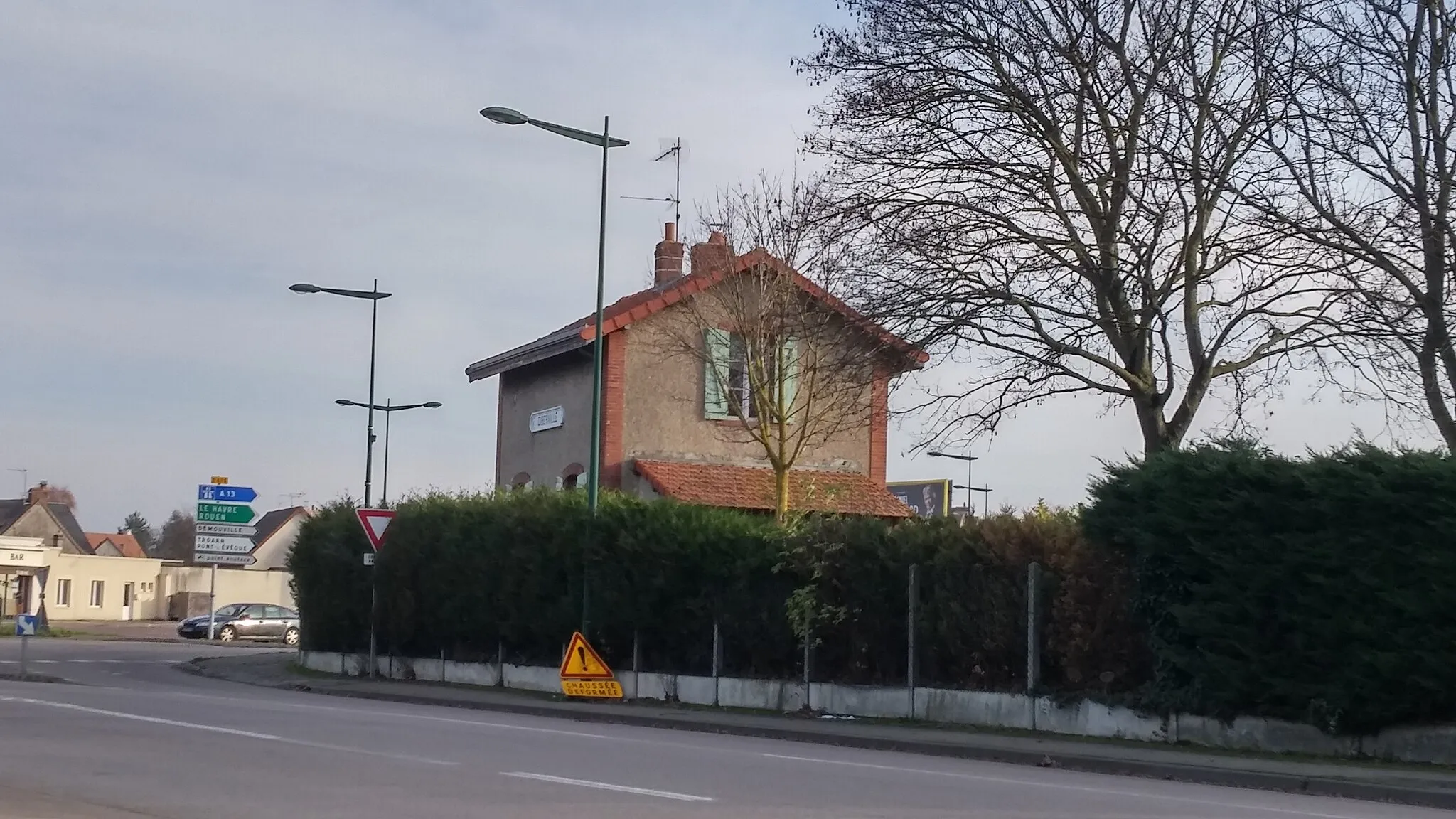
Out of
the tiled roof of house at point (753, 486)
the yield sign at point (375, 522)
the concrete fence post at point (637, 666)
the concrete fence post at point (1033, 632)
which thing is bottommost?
the concrete fence post at point (637, 666)

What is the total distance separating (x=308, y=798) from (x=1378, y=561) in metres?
→ 10.6

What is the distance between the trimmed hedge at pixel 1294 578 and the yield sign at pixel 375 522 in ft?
46.9

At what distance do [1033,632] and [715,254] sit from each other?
15.2 metres

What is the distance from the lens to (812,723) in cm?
2058

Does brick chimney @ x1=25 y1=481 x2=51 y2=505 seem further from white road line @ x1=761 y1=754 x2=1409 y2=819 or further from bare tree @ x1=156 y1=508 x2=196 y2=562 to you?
white road line @ x1=761 y1=754 x2=1409 y2=819

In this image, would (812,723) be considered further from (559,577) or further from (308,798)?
(308,798)

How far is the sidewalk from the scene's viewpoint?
1426 centimetres

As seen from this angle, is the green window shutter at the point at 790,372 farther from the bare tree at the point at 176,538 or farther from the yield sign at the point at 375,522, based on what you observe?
the bare tree at the point at 176,538

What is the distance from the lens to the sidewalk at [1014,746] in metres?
14.3

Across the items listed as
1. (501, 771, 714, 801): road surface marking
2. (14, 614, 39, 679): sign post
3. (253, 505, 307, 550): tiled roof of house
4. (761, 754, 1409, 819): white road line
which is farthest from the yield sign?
(253, 505, 307, 550): tiled roof of house

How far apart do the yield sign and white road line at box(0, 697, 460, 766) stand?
7797mm

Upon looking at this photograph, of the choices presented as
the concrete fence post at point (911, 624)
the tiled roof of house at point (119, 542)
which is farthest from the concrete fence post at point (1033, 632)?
the tiled roof of house at point (119, 542)

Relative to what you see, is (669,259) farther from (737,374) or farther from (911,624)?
(911,624)

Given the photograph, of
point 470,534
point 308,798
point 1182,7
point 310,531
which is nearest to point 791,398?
point 470,534
